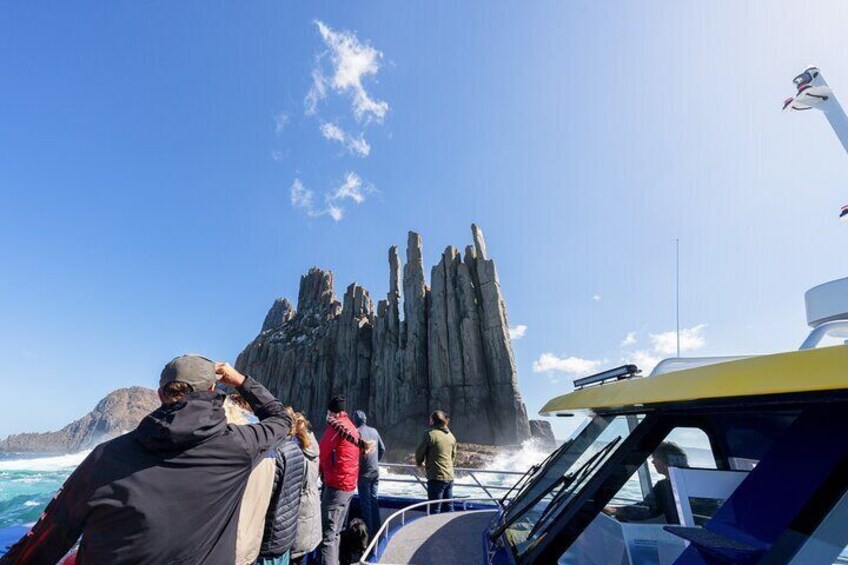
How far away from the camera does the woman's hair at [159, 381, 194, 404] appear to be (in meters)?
1.50

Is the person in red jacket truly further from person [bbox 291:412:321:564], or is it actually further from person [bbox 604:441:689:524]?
person [bbox 604:441:689:524]

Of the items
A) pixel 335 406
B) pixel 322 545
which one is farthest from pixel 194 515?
pixel 335 406

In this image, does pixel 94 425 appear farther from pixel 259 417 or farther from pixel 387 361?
pixel 259 417

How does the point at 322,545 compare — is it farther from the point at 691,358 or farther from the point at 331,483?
the point at 691,358

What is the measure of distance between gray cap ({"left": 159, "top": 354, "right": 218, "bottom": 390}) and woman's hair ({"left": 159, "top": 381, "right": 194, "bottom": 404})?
0.04ft

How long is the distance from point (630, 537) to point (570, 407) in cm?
82

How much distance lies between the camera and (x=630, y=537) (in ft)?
5.91

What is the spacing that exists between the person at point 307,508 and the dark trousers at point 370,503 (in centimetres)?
218

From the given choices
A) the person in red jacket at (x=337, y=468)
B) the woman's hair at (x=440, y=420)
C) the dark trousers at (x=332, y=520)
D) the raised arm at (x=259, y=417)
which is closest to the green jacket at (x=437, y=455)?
the woman's hair at (x=440, y=420)

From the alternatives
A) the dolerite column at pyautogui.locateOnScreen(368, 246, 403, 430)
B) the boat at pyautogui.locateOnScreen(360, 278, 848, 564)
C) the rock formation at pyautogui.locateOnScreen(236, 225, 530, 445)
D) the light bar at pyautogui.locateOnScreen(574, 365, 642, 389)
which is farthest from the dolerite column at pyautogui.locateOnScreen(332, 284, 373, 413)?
the boat at pyautogui.locateOnScreen(360, 278, 848, 564)

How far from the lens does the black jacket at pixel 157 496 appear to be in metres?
1.21

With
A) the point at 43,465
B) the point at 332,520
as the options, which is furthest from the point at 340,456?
the point at 43,465

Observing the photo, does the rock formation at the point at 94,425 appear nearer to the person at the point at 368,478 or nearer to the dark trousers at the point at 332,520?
the person at the point at 368,478

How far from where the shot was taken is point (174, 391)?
59.7 inches
